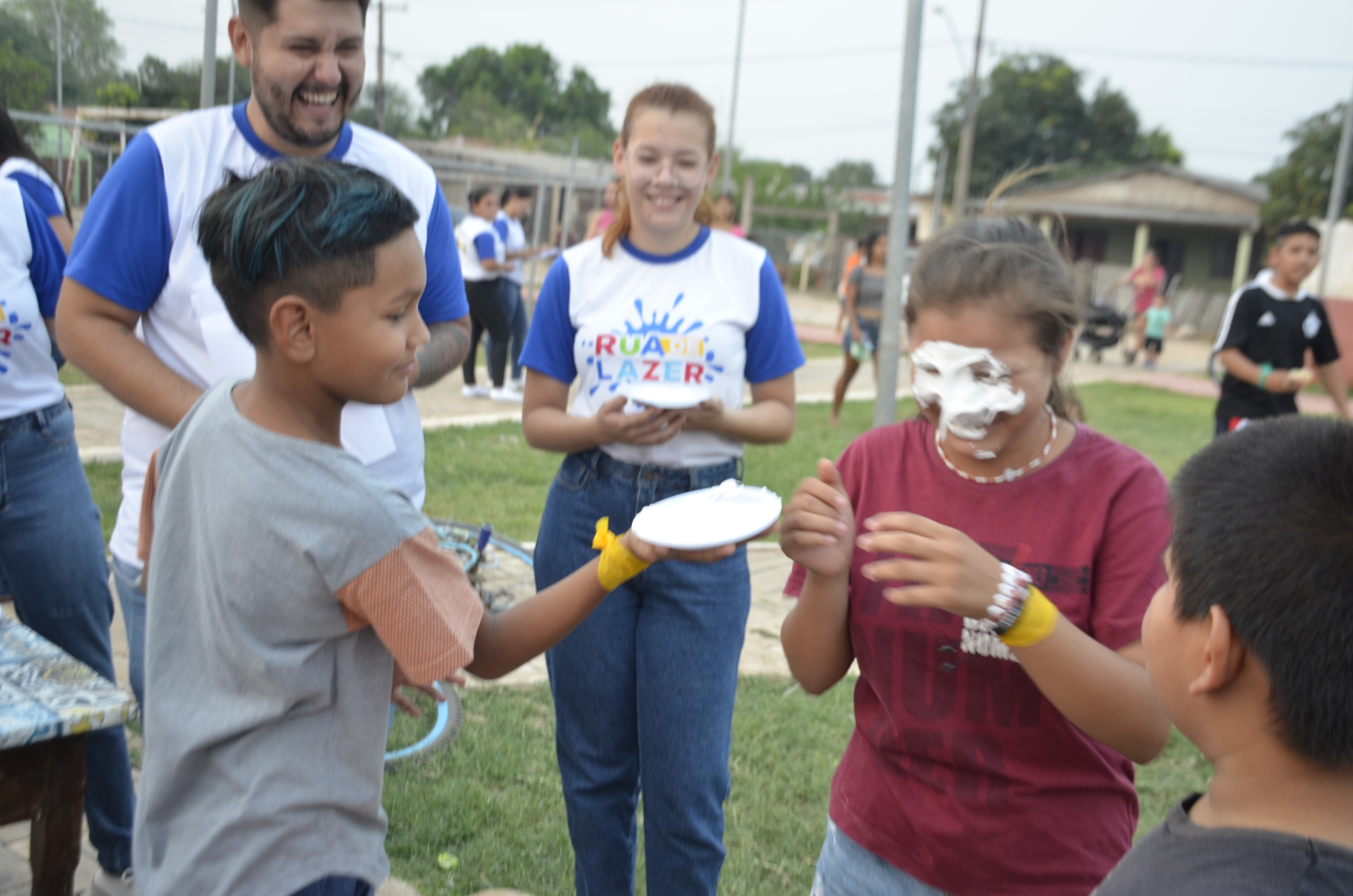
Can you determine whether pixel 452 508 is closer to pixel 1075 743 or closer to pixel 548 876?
pixel 548 876

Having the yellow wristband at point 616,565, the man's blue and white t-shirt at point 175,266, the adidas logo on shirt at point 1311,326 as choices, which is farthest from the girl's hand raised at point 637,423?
the adidas logo on shirt at point 1311,326

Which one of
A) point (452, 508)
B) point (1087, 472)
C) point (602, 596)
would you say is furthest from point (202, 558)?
point (452, 508)

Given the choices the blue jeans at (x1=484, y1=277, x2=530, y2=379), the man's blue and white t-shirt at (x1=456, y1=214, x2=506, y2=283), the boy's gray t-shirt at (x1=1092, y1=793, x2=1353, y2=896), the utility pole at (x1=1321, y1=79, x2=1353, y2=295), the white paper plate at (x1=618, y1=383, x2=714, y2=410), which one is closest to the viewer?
the boy's gray t-shirt at (x1=1092, y1=793, x2=1353, y2=896)

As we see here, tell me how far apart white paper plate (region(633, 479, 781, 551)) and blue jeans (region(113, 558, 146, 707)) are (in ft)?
4.17

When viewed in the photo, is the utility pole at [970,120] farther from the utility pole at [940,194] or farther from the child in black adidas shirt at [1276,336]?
the child in black adidas shirt at [1276,336]

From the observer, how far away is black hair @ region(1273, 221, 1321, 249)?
21.0ft

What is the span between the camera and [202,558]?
5.40ft

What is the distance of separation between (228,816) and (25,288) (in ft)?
6.87

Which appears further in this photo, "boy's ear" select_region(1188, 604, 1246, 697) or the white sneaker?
the white sneaker

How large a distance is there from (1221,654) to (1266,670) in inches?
1.9

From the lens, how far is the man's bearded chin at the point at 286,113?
2.34 m

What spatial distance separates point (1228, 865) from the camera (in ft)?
3.88

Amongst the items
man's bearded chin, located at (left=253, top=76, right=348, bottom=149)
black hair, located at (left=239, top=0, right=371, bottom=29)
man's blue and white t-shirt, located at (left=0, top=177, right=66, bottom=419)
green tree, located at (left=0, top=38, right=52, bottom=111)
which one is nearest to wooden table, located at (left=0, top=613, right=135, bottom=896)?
man's blue and white t-shirt, located at (left=0, top=177, right=66, bottom=419)

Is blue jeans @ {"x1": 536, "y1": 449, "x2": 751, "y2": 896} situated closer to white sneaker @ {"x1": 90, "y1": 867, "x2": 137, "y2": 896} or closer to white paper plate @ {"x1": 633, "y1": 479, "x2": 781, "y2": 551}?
white paper plate @ {"x1": 633, "y1": 479, "x2": 781, "y2": 551}
